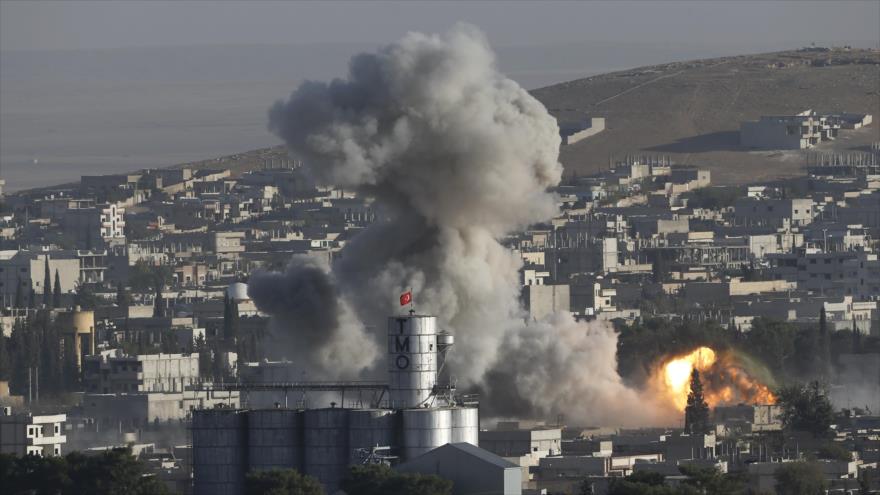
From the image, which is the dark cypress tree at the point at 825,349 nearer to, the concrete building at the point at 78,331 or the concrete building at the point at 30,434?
the concrete building at the point at 78,331

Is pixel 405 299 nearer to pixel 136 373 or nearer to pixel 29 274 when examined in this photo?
pixel 136 373

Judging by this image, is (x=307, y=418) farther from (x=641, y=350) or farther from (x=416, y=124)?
(x=641, y=350)

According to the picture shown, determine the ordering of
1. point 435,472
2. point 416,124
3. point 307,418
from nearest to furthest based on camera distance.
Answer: point 435,472 → point 307,418 → point 416,124

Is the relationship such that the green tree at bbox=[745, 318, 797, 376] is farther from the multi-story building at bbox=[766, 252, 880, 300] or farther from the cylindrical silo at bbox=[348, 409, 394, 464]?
the cylindrical silo at bbox=[348, 409, 394, 464]

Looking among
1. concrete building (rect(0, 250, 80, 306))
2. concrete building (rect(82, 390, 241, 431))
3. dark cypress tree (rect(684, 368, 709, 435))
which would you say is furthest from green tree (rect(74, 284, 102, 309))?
dark cypress tree (rect(684, 368, 709, 435))

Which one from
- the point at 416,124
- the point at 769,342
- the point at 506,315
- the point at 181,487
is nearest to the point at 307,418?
the point at 181,487

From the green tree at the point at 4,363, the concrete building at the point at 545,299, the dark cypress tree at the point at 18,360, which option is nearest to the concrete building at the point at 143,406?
the dark cypress tree at the point at 18,360

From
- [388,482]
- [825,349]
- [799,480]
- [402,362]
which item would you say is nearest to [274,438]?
[402,362]
